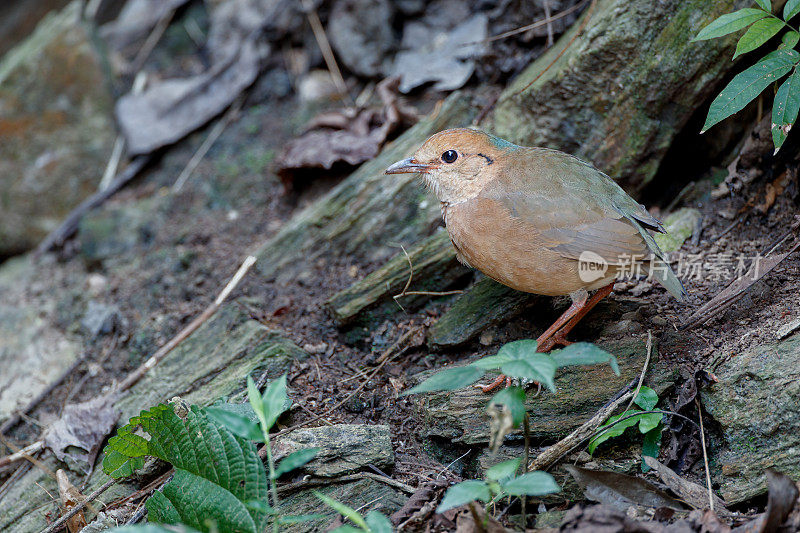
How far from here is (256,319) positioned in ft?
14.1

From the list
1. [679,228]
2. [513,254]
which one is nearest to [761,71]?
[679,228]

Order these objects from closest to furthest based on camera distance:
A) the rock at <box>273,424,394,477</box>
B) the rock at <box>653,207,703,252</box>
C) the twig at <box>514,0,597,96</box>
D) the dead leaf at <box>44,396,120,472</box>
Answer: the rock at <box>273,424,394,477</box>, the dead leaf at <box>44,396,120,472</box>, the rock at <box>653,207,703,252</box>, the twig at <box>514,0,597,96</box>

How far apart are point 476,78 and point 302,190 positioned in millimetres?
1635

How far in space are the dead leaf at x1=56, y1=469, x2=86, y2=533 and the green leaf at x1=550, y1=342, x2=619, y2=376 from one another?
2479mm

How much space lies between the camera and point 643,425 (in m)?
2.90

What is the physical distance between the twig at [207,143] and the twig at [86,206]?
0.50 metres

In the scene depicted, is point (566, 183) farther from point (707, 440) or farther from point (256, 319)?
point (256, 319)

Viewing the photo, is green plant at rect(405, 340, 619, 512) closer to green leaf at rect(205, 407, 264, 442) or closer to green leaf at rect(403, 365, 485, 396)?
green leaf at rect(403, 365, 485, 396)

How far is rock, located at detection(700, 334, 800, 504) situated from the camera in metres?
2.81

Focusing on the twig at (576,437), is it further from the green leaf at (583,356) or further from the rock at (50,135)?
the rock at (50,135)

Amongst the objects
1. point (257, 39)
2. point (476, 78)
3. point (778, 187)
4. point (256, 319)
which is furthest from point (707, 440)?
point (257, 39)

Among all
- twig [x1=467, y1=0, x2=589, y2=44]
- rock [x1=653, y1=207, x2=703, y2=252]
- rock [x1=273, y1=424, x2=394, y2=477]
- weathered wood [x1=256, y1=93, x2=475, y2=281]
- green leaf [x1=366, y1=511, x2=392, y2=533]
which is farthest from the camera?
weathered wood [x1=256, y1=93, x2=475, y2=281]

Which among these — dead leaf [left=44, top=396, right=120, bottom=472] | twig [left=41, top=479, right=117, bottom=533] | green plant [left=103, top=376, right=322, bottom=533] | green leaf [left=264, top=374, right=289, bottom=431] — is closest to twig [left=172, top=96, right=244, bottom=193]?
dead leaf [left=44, top=396, right=120, bottom=472]

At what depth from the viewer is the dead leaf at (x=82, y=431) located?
3736mm
